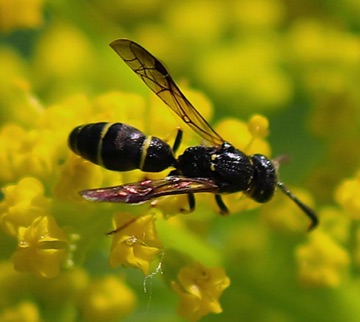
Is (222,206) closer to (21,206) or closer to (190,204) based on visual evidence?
(190,204)

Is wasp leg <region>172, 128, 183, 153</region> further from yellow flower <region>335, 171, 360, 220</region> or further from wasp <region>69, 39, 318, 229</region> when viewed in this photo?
yellow flower <region>335, 171, 360, 220</region>

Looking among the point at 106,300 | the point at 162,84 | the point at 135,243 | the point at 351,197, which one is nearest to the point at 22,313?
the point at 106,300

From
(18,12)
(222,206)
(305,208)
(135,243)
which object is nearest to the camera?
(135,243)

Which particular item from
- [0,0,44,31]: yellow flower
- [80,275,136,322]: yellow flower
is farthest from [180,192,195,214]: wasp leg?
[0,0,44,31]: yellow flower

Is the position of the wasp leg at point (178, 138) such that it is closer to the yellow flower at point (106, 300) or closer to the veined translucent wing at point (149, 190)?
the veined translucent wing at point (149, 190)

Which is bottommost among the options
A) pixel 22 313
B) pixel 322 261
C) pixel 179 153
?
pixel 22 313

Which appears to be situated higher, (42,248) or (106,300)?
(42,248)

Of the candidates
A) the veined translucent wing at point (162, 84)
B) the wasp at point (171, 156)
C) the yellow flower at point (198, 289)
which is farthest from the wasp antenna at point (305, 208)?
the yellow flower at point (198, 289)
